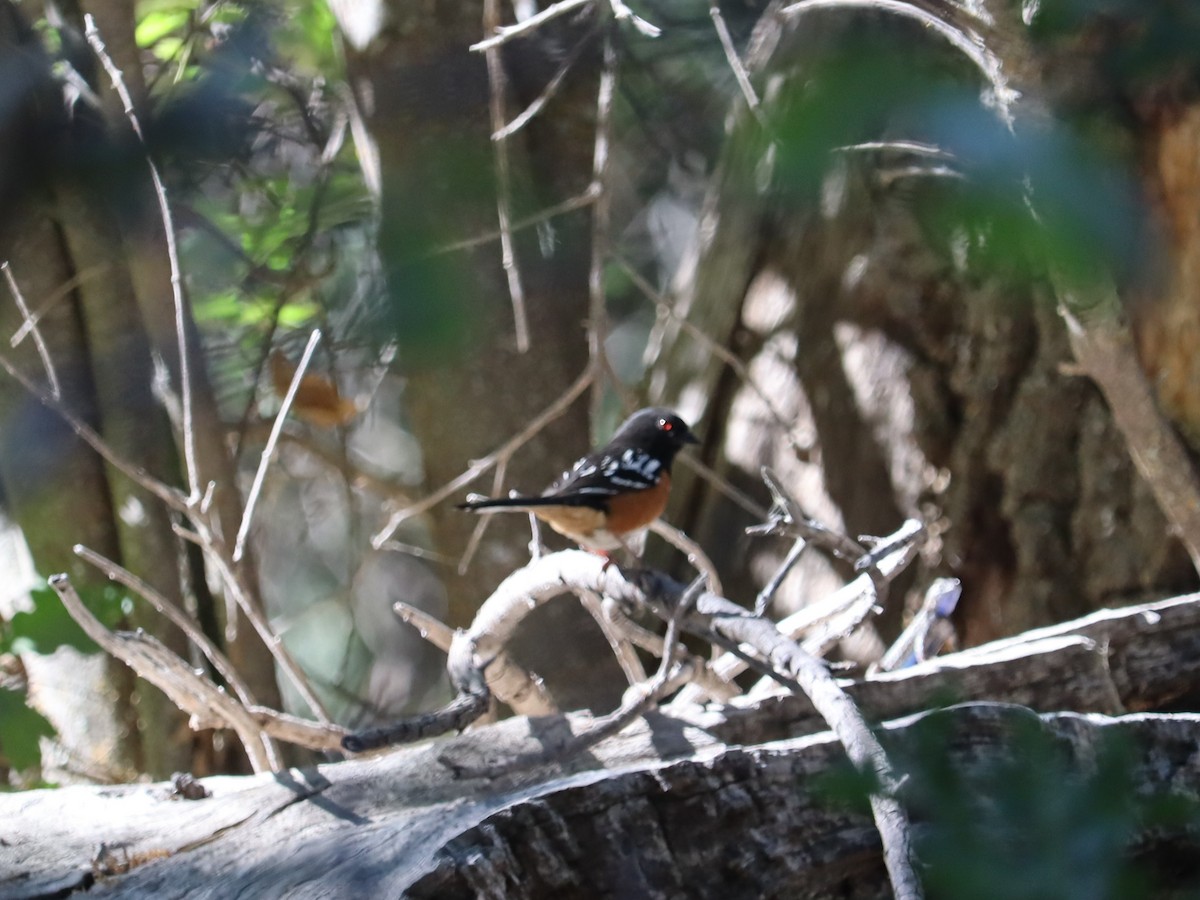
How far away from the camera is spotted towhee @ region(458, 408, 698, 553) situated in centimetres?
290

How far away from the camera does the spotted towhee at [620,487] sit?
2904 mm

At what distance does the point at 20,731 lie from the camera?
7.37 feet

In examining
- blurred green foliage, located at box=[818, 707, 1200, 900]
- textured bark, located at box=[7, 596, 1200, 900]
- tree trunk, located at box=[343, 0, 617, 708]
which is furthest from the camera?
tree trunk, located at box=[343, 0, 617, 708]

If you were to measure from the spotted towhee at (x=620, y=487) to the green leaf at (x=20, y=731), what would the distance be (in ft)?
3.58

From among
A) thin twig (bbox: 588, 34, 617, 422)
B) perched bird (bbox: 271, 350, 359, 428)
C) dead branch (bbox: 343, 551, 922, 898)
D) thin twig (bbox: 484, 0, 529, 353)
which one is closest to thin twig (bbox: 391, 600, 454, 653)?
dead branch (bbox: 343, 551, 922, 898)

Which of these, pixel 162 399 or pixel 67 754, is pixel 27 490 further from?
pixel 67 754

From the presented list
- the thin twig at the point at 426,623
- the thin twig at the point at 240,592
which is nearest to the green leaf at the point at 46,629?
the thin twig at the point at 240,592

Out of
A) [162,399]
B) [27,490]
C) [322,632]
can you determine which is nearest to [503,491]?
[162,399]

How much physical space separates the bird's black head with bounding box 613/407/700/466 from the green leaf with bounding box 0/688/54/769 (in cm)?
149

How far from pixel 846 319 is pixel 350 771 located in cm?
201

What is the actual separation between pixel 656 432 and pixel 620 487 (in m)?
0.27

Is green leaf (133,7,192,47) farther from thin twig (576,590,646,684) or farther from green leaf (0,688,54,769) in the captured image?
thin twig (576,590,646,684)

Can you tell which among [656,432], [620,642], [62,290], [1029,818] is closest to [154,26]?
[62,290]

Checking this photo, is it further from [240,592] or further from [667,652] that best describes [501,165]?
[240,592]
